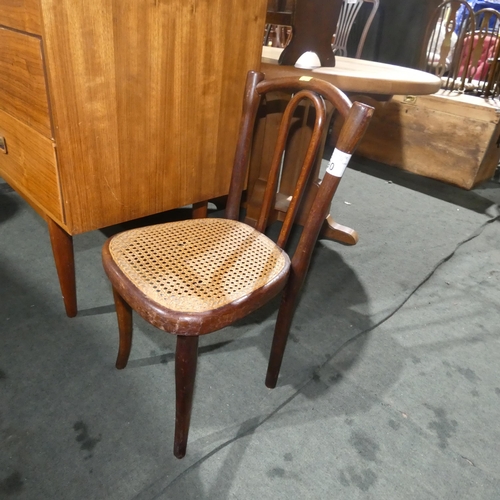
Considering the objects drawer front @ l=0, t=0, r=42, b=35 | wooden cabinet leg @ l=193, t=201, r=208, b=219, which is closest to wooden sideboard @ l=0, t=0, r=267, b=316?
drawer front @ l=0, t=0, r=42, b=35

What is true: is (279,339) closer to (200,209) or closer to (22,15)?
(200,209)

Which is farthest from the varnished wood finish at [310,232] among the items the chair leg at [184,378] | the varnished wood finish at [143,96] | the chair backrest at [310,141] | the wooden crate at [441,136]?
the wooden crate at [441,136]

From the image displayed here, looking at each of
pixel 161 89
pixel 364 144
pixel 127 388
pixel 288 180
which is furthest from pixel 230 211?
pixel 364 144

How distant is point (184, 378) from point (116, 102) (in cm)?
58

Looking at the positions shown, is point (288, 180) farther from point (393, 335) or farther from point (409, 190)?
point (409, 190)

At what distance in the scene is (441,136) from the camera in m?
2.38

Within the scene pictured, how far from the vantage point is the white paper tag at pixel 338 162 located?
74cm

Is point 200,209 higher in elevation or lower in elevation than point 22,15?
lower

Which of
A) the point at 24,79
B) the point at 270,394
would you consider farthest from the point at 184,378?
the point at 24,79

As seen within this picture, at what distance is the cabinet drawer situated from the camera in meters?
0.90

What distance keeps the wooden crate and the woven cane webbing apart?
1.84 meters

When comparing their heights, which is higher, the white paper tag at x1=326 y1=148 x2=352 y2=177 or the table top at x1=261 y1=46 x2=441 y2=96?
the table top at x1=261 y1=46 x2=441 y2=96

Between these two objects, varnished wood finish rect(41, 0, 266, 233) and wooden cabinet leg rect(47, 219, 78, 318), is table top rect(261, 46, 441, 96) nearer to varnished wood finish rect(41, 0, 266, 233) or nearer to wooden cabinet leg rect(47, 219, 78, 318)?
varnished wood finish rect(41, 0, 266, 233)

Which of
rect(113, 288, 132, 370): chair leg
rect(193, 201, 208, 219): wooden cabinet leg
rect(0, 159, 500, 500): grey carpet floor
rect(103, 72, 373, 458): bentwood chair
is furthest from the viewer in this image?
rect(193, 201, 208, 219): wooden cabinet leg
